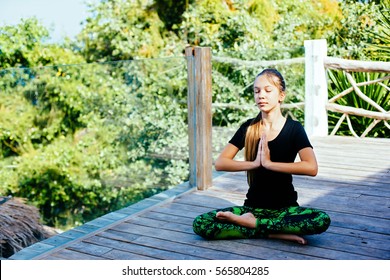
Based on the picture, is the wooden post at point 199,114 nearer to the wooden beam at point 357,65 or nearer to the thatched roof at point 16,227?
the thatched roof at point 16,227

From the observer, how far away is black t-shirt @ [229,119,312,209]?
2.86m

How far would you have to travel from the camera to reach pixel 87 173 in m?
7.58

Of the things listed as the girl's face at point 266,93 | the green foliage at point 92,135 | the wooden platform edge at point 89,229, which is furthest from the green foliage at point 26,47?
the girl's face at point 266,93

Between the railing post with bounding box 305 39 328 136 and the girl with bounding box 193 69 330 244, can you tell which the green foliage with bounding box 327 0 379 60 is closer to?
the railing post with bounding box 305 39 328 136

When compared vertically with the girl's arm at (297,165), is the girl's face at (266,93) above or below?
above

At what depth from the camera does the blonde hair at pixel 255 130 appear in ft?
9.50

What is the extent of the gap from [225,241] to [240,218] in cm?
15

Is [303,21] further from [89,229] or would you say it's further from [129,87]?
[89,229]

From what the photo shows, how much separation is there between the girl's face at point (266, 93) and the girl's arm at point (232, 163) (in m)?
0.27

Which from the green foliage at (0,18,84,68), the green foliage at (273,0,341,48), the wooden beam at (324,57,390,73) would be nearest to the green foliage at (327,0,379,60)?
the green foliage at (273,0,341,48)

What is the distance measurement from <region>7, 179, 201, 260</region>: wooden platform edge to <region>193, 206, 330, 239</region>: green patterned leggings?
599 millimetres

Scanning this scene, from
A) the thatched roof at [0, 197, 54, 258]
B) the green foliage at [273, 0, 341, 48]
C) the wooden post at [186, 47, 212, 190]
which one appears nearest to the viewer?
the thatched roof at [0, 197, 54, 258]

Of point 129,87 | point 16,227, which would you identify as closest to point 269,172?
point 16,227

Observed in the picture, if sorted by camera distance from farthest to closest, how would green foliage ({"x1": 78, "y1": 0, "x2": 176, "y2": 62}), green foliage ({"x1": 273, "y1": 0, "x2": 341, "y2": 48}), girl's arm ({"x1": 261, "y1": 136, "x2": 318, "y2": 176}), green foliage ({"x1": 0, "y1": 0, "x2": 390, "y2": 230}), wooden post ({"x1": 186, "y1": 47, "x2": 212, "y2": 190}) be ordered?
green foliage ({"x1": 78, "y1": 0, "x2": 176, "y2": 62})
green foliage ({"x1": 273, "y1": 0, "x2": 341, "y2": 48})
green foliage ({"x1": 0, "y1": 0, "x2": 390, "y2": 230})
wooden post ({"x1": 186, "y1": 47, "x2": 212, "y2": 190})
girl's arm ({"x1": 261, "y1": 136, "x2": 318, "y2": 176})
